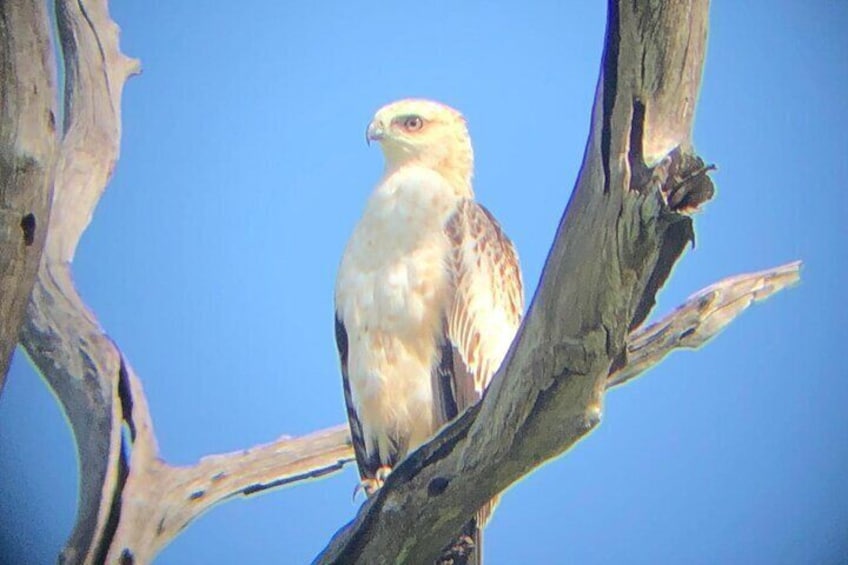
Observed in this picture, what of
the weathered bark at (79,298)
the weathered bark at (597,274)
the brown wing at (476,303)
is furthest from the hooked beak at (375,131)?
the weathered bark at (597,274)

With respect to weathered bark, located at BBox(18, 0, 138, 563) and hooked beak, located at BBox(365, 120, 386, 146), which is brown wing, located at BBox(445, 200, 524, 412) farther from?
weathered bark, located at BBox(18, 0, 138, 563)

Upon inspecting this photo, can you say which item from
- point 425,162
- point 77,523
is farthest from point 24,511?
point 425,162

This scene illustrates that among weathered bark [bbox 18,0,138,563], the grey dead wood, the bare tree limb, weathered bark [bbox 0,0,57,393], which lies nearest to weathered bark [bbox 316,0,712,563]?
the grey dead wood

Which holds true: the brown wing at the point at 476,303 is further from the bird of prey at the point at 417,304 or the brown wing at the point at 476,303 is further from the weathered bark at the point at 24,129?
the weathered bark at the point at 24,129

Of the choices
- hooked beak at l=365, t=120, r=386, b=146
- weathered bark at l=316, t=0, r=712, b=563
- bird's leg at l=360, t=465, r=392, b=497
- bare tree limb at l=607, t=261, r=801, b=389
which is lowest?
weathered bark at l=316, t=0, r=712, b=563

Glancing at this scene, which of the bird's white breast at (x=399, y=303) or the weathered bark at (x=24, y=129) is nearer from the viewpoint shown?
the weathered bark at (x=24, y=129)

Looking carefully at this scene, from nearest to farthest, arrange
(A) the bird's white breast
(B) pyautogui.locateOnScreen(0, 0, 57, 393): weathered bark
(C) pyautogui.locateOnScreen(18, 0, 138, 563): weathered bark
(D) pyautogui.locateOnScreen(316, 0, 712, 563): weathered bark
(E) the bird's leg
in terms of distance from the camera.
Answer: (D) pyautogui.locateOnScreen(316, 0, 712, 563): weathered bark, (B) pyautogui.locateOnScreen(0, 0, 57, 393): weathered bark, (A) the bird's white breast, (E) the bird's leg, (C) pyautogui.locateOnScreen(18, 0, 138, 563): weathered bark

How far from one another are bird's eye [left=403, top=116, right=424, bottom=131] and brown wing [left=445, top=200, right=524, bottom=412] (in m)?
0.25

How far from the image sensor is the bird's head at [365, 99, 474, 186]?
8.25ft

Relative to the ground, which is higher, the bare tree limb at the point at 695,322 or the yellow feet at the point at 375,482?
the bare tree limb at the point at 695,322

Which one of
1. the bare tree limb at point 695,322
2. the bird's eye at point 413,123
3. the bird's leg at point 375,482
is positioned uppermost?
the bird's eye at point 413,123

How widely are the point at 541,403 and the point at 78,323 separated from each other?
1.56 metres

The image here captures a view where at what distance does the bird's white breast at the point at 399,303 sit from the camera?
92.6 inches

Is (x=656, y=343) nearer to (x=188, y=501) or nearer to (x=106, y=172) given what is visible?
(x=188, y=501)
